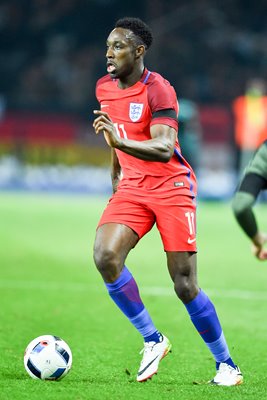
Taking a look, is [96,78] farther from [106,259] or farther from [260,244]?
[260,244]

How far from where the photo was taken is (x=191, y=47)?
1244 inches

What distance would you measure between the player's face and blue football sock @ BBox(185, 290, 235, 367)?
146 centimetres

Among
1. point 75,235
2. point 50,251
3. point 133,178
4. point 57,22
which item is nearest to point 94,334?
point 133,178

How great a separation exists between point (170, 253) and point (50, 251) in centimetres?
845

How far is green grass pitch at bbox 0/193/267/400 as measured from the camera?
19.1 ft

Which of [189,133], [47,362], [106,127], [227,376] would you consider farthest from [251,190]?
[189,133]

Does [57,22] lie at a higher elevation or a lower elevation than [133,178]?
lower

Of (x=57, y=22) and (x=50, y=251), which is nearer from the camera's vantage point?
(x=50, y=251)

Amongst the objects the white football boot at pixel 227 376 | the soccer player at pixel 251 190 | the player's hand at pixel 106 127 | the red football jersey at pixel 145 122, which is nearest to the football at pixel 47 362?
the white football boot at pixel 227 376

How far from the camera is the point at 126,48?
19.9 feet

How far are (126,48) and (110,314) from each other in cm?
384

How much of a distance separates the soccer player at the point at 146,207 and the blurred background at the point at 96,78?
17715 mm

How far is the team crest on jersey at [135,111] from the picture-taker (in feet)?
19.8

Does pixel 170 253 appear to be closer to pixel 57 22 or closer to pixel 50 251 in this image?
pixel 50 251
